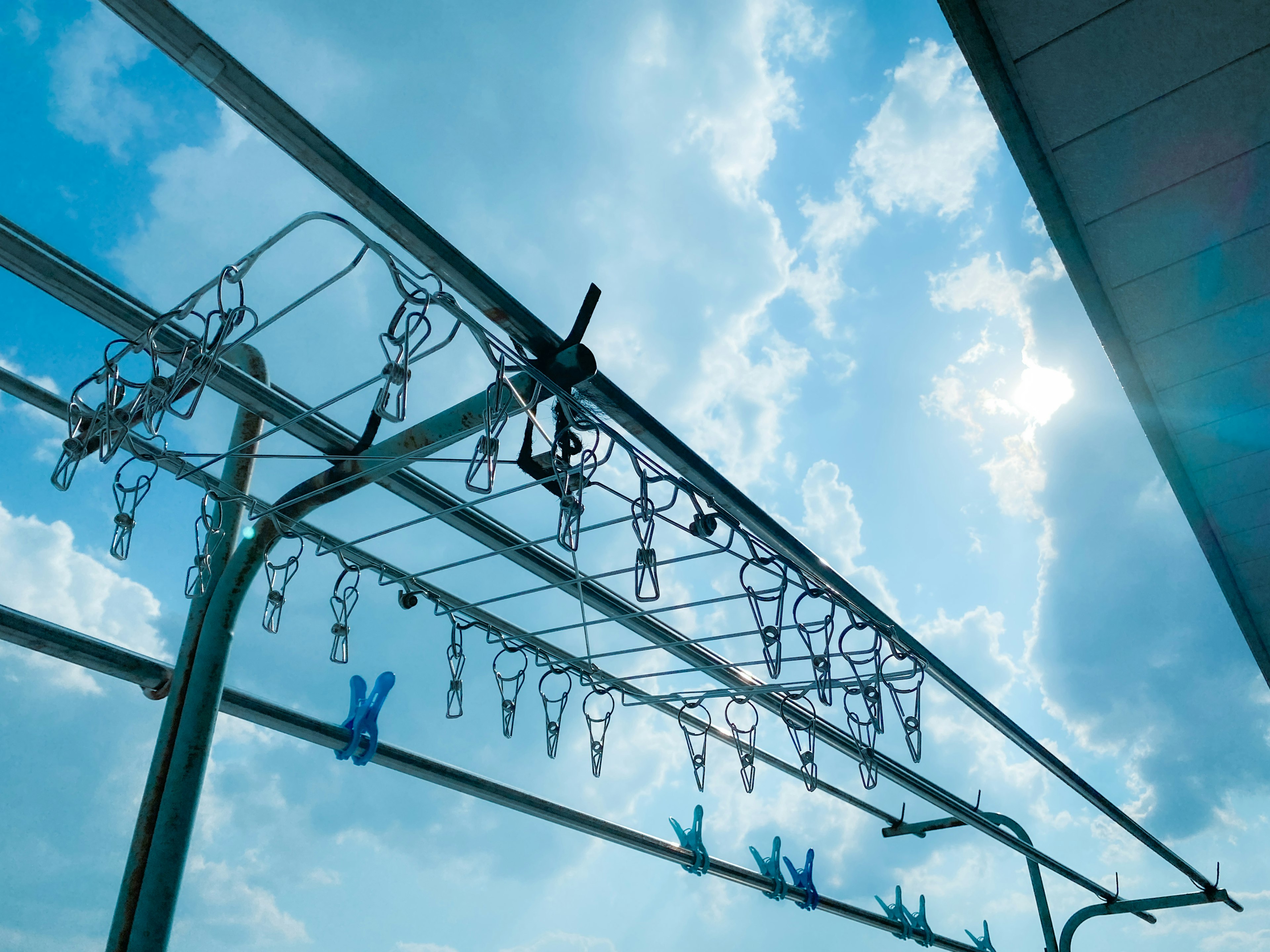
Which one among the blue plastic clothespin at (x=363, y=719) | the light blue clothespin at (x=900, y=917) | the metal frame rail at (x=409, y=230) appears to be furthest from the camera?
the light blue clothespin at (x=900, y=917)

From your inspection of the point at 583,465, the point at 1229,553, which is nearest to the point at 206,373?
the point at 583,465

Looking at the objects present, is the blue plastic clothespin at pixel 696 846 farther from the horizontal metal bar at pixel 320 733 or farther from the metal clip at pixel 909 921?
the metal clip at pixel 909 921

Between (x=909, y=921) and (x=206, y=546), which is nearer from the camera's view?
(x=206, y=546)

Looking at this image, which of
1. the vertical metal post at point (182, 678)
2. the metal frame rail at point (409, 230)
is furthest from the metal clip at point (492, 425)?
the vertical metal post at point (182, 678)

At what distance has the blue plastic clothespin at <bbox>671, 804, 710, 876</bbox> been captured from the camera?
11.1 ft

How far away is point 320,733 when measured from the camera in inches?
83.0

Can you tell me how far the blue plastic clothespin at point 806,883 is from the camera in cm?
412

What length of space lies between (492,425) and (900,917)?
5.07 m

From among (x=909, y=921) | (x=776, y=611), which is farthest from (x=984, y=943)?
(x=776, y=611)

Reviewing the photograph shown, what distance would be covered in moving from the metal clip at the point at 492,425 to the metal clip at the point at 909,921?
15.8 ft

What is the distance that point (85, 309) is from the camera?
60.5 inches

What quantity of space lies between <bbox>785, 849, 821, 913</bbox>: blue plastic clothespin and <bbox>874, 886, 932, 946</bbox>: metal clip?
116cm

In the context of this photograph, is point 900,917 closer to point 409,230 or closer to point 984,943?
point 984,943

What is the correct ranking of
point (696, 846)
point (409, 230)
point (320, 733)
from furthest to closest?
1. point (696, 846)
2. point (320, 733)
3. point (409, 230)
